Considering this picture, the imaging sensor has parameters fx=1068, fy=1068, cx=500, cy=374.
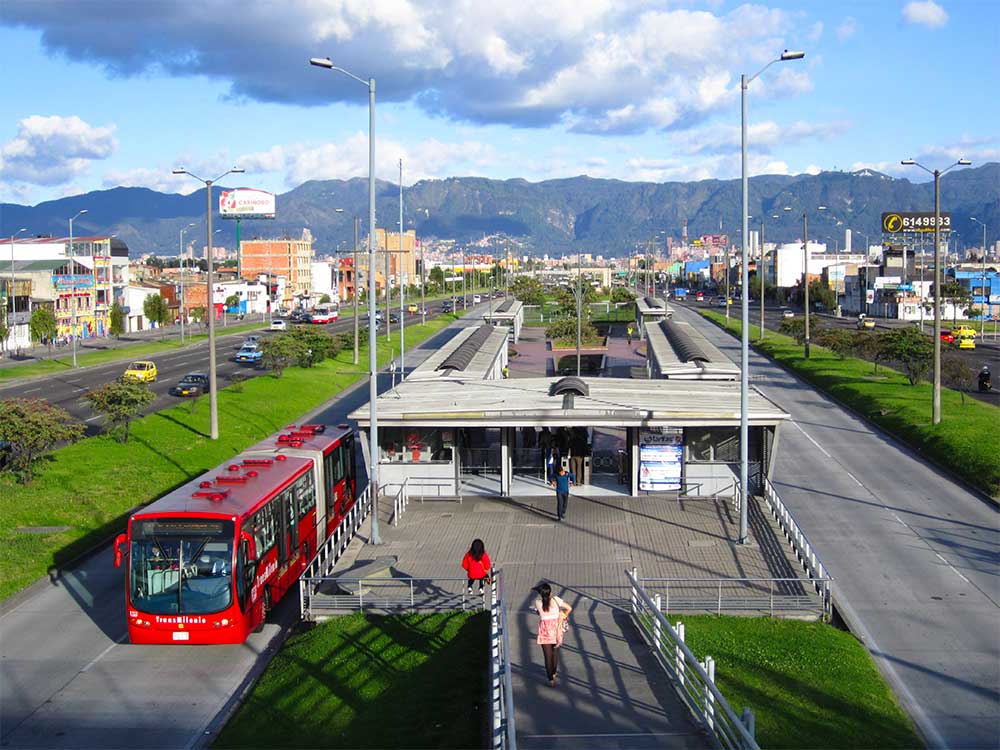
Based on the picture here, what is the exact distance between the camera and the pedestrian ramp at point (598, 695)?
1205 cm

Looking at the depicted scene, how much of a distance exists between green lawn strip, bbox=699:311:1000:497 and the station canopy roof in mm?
7471

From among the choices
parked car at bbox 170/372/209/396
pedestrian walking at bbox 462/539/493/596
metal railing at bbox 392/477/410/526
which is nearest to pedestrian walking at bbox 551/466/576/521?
metal railing at bbox 392/477/410/526

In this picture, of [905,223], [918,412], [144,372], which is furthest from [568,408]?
[905,223]

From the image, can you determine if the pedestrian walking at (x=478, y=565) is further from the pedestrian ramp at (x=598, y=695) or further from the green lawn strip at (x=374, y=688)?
the pedestrian ramp at (x=598, y=695)

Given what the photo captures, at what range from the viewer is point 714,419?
24609 millimetres

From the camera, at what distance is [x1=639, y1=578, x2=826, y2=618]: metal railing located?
57.3ft

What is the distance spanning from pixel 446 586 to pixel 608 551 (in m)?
3.99

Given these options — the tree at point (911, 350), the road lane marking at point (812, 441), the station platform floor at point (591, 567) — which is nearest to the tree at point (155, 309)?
the tree at point (911, 350)

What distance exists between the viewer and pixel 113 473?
30734mm

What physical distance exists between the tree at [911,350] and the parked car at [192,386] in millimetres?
31696

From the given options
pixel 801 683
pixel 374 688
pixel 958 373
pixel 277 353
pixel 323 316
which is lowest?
pixel 374 688

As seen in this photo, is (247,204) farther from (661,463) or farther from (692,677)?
(692,677)

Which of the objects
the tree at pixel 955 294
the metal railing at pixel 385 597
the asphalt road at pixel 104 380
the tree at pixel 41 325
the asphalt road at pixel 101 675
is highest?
the tree at pixel 955 294

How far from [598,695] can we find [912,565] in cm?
1077
